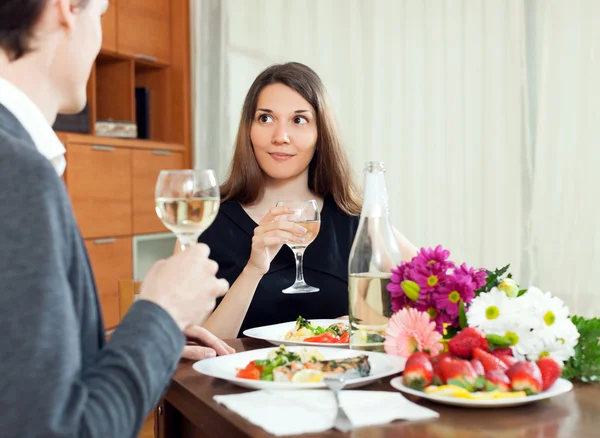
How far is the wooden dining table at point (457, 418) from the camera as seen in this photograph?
0.93 metres

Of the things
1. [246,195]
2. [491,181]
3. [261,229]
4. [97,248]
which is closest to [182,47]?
[97,248]

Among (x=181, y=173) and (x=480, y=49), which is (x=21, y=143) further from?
(x=480, y=49)

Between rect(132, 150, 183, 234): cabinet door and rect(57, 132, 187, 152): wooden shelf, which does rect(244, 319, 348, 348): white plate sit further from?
rect(132, 150, 183, 234): cabinet door

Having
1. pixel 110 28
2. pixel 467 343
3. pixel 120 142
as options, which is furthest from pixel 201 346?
pixel 110 28

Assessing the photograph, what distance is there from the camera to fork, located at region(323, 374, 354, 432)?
94cm

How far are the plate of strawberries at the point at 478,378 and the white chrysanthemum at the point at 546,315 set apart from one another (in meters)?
0.06

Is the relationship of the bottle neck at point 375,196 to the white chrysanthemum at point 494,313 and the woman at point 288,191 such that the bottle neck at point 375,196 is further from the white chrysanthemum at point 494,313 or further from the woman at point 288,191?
the woman at point 288,191

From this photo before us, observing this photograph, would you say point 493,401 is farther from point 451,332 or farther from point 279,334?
point 279,334

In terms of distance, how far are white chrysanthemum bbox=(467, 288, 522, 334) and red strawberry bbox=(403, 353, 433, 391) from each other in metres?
0.13

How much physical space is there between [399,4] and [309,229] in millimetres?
2673

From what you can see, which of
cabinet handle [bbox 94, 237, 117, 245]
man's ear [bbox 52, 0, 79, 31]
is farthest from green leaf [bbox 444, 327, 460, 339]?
cabinet handle [bbox 94, 237, 117, 245]

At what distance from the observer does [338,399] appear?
1.01 metres

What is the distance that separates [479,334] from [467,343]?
1.1 inches

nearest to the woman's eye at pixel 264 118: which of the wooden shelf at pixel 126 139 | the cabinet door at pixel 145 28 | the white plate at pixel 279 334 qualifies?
the white plate at pixel 279 334
